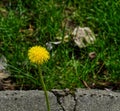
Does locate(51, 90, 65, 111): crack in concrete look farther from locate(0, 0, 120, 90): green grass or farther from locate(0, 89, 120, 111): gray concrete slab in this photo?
locate(0, 0, 120, 90): green grass

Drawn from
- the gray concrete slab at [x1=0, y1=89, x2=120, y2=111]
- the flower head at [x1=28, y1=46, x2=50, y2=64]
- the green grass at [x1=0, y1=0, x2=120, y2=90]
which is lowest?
the gray concrete slab at [x1=0, y1=89, x2=120, y2=111]

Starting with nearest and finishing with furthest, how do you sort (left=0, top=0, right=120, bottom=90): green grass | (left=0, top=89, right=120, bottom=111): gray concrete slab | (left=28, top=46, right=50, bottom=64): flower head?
(left=28, top=46, right=50, bottom=64): flower head → (left=0, top=89, right=120, bottom=111): gray concrete slab → (left=0, top=0, right=120, bottom=90): green grass

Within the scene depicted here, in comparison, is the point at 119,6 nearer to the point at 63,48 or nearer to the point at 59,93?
the point at 63,48

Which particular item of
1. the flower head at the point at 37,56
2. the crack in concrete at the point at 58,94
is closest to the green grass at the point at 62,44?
the crack in concrete at the point at 58,94

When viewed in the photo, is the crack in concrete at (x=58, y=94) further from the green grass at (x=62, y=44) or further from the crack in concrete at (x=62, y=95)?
the green grass at (x=62, y=44)

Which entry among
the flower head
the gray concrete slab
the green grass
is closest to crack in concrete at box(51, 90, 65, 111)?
the gray concrete slab

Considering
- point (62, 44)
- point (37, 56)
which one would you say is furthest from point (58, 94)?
point (37, 56)
